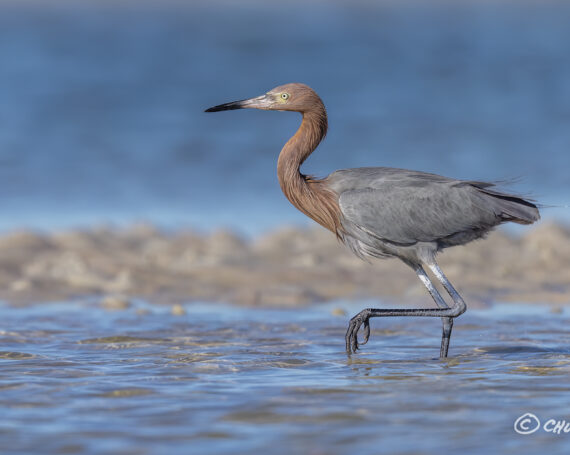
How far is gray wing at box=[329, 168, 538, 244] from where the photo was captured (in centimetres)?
729

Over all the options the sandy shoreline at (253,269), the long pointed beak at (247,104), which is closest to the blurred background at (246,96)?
the sandy shoreline at (253,269)

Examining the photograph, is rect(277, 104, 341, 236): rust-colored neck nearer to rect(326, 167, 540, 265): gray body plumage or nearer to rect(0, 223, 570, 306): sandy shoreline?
rect(326, 167, 540, 265): gray body plumage

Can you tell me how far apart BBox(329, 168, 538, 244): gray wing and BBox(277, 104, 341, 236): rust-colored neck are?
4.9 inches

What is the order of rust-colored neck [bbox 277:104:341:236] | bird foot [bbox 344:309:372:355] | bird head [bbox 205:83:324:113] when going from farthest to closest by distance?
bird head [bbox 205:83:324:113], rust-colored neck [bbox 277:104:341:236], bird foot [bbox 344:309:372:355]

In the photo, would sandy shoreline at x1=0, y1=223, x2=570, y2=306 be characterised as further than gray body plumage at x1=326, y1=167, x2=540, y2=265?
Yes

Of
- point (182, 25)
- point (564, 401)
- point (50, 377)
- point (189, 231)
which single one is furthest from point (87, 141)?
point (564, 401)

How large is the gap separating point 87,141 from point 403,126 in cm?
660

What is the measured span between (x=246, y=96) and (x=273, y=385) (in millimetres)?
18136

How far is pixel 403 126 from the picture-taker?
2142cm

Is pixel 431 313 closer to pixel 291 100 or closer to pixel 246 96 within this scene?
pixel 291 100

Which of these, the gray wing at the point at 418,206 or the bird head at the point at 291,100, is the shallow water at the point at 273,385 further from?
the bird head at the point at 291,100

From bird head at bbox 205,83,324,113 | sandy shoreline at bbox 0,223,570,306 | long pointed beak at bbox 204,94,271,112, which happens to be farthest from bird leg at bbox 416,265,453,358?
sandy shoreline at bbox 0,223,570,306

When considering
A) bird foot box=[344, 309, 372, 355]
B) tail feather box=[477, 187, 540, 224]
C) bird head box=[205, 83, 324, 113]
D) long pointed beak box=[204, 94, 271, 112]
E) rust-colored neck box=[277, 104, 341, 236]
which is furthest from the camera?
bird head box=[205, 83, 324, 113]

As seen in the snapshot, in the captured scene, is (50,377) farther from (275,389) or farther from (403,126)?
(403,126)
